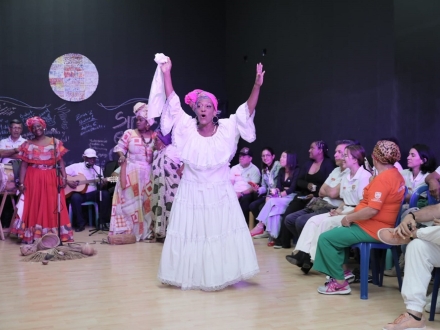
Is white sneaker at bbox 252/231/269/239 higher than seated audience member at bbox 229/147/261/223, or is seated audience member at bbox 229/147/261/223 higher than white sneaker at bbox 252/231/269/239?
seated audience member at bbox 229/147/261/223

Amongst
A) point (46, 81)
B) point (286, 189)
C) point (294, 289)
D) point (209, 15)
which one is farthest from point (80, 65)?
point (294, 289)

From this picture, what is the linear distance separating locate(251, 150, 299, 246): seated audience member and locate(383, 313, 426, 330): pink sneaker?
136 inches

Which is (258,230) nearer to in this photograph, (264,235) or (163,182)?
(264,235)

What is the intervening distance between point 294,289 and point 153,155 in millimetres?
3424

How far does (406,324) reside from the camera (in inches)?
135

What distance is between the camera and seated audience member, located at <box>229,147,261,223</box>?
806 centimetres

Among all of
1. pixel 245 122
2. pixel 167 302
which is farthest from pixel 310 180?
pixel 167 302

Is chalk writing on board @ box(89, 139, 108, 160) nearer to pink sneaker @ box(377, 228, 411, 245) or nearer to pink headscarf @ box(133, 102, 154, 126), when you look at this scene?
pink headscarf @ box(133, 102, 154, 126)

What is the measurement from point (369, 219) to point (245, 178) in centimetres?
394

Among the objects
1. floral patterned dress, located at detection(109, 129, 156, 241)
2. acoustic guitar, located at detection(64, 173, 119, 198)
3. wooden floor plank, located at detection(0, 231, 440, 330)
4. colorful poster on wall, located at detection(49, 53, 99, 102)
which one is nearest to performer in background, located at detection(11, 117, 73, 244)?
floral patterned dress, located at detection(109, 129, 156, 241)

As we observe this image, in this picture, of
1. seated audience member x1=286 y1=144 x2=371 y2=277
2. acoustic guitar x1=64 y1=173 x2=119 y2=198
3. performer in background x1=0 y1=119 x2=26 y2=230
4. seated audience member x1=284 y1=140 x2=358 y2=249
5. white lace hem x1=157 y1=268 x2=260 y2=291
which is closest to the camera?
white lace hem x1=157 y1=268 x2=260 y2=291

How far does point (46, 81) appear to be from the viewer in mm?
9695

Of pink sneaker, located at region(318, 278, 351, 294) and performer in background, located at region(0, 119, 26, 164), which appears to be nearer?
pink sneaker, located at region(318, 278, 351, 294)

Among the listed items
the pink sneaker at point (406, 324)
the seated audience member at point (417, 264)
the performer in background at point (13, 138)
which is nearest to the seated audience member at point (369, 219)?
the seated audience member at point (417, 264)
